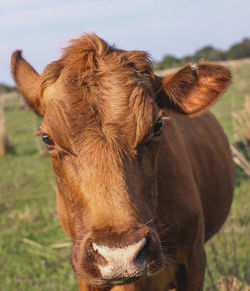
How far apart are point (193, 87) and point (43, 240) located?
4221 millimetres

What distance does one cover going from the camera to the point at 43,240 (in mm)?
6469

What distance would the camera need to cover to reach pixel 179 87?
9.86 feet

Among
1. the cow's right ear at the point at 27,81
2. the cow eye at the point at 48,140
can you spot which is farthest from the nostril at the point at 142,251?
the cow's right ear at the point at 27,81

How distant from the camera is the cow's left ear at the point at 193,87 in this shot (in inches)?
116

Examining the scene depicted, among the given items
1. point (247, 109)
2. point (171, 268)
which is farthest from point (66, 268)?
point (247, 109)

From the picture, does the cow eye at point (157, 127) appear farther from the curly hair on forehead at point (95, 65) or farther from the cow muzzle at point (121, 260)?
the cow muzzle at point (121, 260)

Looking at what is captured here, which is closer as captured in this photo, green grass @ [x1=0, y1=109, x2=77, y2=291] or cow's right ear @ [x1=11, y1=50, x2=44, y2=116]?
cow's right ear @ [x1=11, y1=50, x2=44, y2=116]

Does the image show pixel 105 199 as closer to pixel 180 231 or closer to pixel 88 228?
pixel 88 228

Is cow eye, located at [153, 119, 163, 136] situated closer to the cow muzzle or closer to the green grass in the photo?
the cow muzzle

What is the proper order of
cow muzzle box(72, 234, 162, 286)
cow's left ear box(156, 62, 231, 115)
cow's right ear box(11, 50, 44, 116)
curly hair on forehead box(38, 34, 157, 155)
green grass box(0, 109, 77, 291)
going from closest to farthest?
cow muzzle box(72, 234, 162, 286)
curly hair on forehead box(38, 34, 157, 155)
cow's left ear box(156, 62, 231, 115)
cow's right ear box(11, 50, 44, 116)
green grass box(0, 109, 77, 291)

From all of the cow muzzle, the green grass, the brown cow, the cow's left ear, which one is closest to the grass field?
the green grass

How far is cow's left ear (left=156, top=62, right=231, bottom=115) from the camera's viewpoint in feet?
9.69

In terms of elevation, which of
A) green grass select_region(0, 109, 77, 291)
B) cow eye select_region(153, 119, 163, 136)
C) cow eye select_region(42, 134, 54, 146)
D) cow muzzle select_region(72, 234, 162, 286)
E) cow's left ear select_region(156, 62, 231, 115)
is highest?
cow's left ear select_region(156, 62, 231, 115)

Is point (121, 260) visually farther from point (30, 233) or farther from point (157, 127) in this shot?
point (30, 233)
